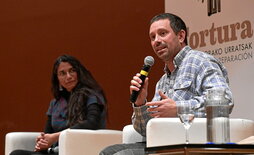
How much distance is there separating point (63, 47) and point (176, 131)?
3428 mm

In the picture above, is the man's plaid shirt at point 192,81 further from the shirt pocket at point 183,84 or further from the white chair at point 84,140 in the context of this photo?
the white chair at point 84,140

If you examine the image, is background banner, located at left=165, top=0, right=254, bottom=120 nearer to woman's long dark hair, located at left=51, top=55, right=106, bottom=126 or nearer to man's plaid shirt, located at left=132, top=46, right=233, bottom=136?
woman's long dark hair, located at left=51, top=55, right=106, bottom=126

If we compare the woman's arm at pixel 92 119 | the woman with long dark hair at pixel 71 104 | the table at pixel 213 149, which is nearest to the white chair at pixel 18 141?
the woman with long dark hair at pixel 71 104

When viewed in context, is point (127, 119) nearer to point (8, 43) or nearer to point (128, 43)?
point (128, 43)

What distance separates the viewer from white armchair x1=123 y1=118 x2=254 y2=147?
2893mm

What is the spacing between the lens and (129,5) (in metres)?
6.12

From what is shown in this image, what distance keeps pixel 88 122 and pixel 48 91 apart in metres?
2.16

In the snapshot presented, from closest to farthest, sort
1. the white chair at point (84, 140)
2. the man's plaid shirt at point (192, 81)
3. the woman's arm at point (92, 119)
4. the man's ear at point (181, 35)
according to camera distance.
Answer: the man's plaid shirt at point (192, 81), the man's ear at point (181, 35), the white chair at point (84, 140), the woman's arm at point (92, 119)

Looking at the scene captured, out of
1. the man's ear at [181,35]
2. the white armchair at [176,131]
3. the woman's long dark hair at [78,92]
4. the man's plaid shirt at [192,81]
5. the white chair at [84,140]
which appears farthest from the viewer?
the woman's long dark hair at [78,92]

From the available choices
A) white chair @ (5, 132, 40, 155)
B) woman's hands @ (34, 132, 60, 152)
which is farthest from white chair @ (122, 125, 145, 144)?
white chair @ (5, 132, 40, 155)

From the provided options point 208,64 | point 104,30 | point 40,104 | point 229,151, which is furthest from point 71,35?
point 229,151

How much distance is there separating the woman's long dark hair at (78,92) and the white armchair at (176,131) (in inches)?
51.5

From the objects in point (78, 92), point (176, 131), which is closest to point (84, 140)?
point (78, 92)

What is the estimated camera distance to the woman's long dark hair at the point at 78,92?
13.7 feet
